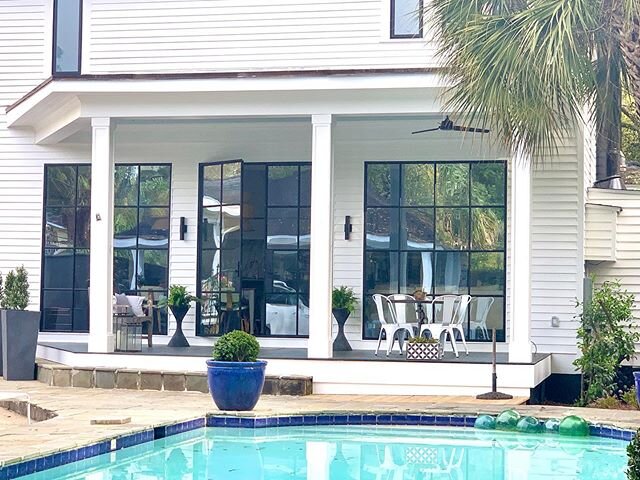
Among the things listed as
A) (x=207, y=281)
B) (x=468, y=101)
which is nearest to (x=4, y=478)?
(x=468, y=101)

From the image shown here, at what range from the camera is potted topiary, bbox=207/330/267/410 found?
35.1 feet

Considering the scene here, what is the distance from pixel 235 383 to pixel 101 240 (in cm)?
367

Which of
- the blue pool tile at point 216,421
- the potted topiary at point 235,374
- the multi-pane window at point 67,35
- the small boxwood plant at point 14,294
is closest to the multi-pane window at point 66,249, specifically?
the multi-pane window at point 67,35

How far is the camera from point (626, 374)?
47.4 feet

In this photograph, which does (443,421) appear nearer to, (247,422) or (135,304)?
(247,422)

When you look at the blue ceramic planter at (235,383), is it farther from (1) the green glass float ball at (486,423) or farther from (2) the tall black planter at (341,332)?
(2) the tall black planter at (341,332)

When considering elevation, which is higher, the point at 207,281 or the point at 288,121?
the point at 288,121

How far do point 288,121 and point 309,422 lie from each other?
18.8 ft

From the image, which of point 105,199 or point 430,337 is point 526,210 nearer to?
point 430,337

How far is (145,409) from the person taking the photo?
10.9 metres

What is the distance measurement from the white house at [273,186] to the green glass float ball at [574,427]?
2.01 m

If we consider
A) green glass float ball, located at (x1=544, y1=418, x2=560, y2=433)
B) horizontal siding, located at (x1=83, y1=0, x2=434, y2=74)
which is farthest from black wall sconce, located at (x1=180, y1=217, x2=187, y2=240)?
green glass float ball, located at (x1=544, y1=418, x2=560, y2=433)

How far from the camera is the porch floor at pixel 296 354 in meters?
12.8

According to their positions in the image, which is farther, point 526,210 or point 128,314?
point 128,314
